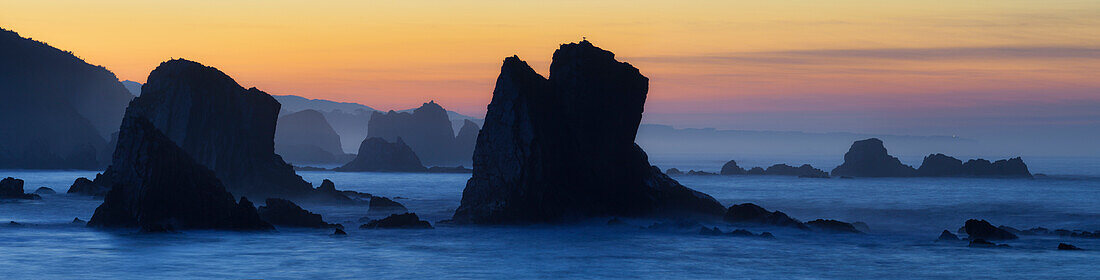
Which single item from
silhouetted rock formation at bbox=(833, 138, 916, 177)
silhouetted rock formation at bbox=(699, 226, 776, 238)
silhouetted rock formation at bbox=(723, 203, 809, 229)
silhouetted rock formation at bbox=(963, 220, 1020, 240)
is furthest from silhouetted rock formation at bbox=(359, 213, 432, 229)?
silhouetted rock formation at bbox=(833, 138, 916, 177)

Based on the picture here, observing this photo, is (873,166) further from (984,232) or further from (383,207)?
(984,232)

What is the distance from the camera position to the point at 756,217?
2501 inches

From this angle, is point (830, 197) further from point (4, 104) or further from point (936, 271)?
point (4, 104)

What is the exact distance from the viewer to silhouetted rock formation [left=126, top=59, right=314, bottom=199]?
90750 mm

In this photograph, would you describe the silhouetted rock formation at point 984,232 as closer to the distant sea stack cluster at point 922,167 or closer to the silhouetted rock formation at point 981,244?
the silhouetted rock formation at point 981,244

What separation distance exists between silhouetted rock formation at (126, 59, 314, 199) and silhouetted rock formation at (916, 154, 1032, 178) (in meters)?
127

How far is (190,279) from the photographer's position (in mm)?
36688

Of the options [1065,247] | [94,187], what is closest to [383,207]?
[94,187]

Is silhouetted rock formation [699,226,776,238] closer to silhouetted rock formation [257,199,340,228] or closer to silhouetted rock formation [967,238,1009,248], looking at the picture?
silhouetted rock formation [967,238,1009,248]

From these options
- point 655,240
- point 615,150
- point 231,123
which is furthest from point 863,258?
point 231,123

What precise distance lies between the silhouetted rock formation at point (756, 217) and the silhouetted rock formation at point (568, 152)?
2.54 metres

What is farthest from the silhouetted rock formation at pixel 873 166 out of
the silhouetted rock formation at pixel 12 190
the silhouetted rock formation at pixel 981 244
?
the silhouetted rock formation at pixel 981 244

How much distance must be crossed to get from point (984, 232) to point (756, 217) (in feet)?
43.1

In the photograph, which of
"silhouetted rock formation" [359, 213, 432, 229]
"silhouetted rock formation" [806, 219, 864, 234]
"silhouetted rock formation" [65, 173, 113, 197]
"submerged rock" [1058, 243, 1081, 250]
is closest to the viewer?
"submerged rock" [1058, 243, 1081, 250]
